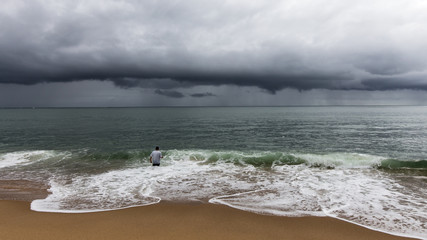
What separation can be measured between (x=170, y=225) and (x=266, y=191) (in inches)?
236

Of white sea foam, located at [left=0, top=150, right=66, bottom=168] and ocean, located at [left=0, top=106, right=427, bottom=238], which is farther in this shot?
white sea foam, located at [left=0, top=150, right=66, bottom=168]

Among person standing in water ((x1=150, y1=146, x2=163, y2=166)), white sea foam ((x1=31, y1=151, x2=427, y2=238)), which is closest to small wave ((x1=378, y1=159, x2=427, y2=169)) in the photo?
white sea foam ((x1=31, y1=151, x2=427, y2=238))

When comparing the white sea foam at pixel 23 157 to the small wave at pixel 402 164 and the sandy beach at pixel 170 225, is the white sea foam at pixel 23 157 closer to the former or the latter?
the sandy beach at pixel 170 225

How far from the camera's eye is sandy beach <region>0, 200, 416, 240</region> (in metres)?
7.13

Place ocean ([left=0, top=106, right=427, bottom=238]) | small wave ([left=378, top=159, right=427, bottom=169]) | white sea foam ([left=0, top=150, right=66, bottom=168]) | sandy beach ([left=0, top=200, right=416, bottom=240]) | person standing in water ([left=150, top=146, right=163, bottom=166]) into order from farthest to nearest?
1. white sea foam ([left=0, top=150, right=66, bottom=168])
2. person standing in water ([left=150, top=146, right=163, bottom=166])
3. small wave ([left=378, top=159, right=427, bottom=169])
4. ocean ([left=0, top=106, right=427, bottom=238])
5. sandy beach ([left=0, top=200, right=416, bottom=240])

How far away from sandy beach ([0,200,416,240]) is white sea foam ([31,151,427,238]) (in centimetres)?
72

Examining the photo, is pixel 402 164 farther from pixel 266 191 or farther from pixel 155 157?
pixel 155 157

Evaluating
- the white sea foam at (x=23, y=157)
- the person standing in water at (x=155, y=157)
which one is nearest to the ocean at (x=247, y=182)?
the white sea foam at (x=23, y=157)

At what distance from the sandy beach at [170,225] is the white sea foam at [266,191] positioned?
0.72 m

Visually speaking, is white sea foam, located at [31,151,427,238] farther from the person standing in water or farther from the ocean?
the person standing in water

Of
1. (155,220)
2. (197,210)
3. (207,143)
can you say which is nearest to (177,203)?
(197,210)

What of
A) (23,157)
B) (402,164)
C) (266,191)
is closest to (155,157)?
(266,191)

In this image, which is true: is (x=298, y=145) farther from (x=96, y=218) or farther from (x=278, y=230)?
(x=96, y=218)

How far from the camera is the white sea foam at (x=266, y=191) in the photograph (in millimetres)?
9305
